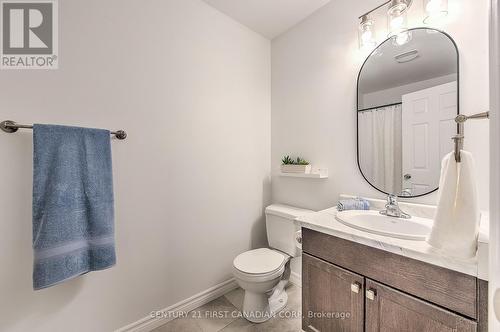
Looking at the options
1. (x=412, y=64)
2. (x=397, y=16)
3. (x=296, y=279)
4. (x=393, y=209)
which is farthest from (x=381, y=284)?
(x=397, y=16)

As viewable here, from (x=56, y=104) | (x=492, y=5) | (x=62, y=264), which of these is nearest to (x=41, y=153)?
(x=56, y=104)

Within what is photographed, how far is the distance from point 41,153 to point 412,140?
2.01 meters

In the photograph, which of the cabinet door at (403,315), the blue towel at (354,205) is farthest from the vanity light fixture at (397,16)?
the cabinet door at (403,315)

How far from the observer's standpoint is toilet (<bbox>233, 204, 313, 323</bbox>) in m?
1.42

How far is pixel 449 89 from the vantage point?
3.71ft

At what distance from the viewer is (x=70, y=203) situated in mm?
1071

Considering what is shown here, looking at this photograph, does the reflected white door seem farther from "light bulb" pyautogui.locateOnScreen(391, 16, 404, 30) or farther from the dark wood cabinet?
the dark wood cabinet

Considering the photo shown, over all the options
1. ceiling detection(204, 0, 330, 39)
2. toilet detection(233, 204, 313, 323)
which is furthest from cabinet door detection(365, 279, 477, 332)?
ceiling detection(204, 0, 330, 39)

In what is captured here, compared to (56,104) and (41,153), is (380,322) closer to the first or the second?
(41,153)

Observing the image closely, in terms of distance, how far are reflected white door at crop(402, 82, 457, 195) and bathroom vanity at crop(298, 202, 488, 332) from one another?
54 centimetres

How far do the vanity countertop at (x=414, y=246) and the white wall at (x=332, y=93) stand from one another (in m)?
0.50

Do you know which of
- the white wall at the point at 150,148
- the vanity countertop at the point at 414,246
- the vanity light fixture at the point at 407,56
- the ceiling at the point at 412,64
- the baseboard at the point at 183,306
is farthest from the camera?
the baseboard at the point at 183,306

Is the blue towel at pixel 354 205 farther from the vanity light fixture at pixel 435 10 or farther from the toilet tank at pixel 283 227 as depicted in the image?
the vanity light fixture at pixel 435 10

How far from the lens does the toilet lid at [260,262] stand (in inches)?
57.0
